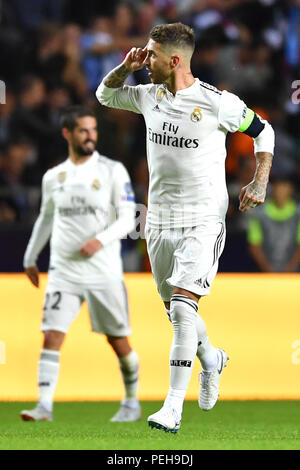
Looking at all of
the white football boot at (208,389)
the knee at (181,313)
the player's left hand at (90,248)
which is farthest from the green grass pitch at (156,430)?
the player's left hand at (90,248)

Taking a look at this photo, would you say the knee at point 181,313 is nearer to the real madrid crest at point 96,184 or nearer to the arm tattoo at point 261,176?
the arm tattoo at point 261,176

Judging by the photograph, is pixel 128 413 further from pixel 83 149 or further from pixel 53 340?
pixel 83 149

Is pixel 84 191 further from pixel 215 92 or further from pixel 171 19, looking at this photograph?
pixel 171 19

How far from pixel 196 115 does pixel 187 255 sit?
821 millimetres

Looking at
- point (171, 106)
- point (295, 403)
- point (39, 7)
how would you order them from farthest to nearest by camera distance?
point (39, 7) < point (295, 403) < point (171, 106)

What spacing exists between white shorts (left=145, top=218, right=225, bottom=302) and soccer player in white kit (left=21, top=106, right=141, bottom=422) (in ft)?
6.26

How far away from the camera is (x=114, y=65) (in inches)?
531

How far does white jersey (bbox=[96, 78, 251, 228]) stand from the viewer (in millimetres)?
7082

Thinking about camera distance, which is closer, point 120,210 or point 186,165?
point 186,165

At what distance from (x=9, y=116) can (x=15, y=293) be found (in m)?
3.13

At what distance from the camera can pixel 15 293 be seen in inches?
422

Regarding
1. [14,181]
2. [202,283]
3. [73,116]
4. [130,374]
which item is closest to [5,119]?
[14,181]

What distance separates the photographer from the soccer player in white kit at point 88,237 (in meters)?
9.34
